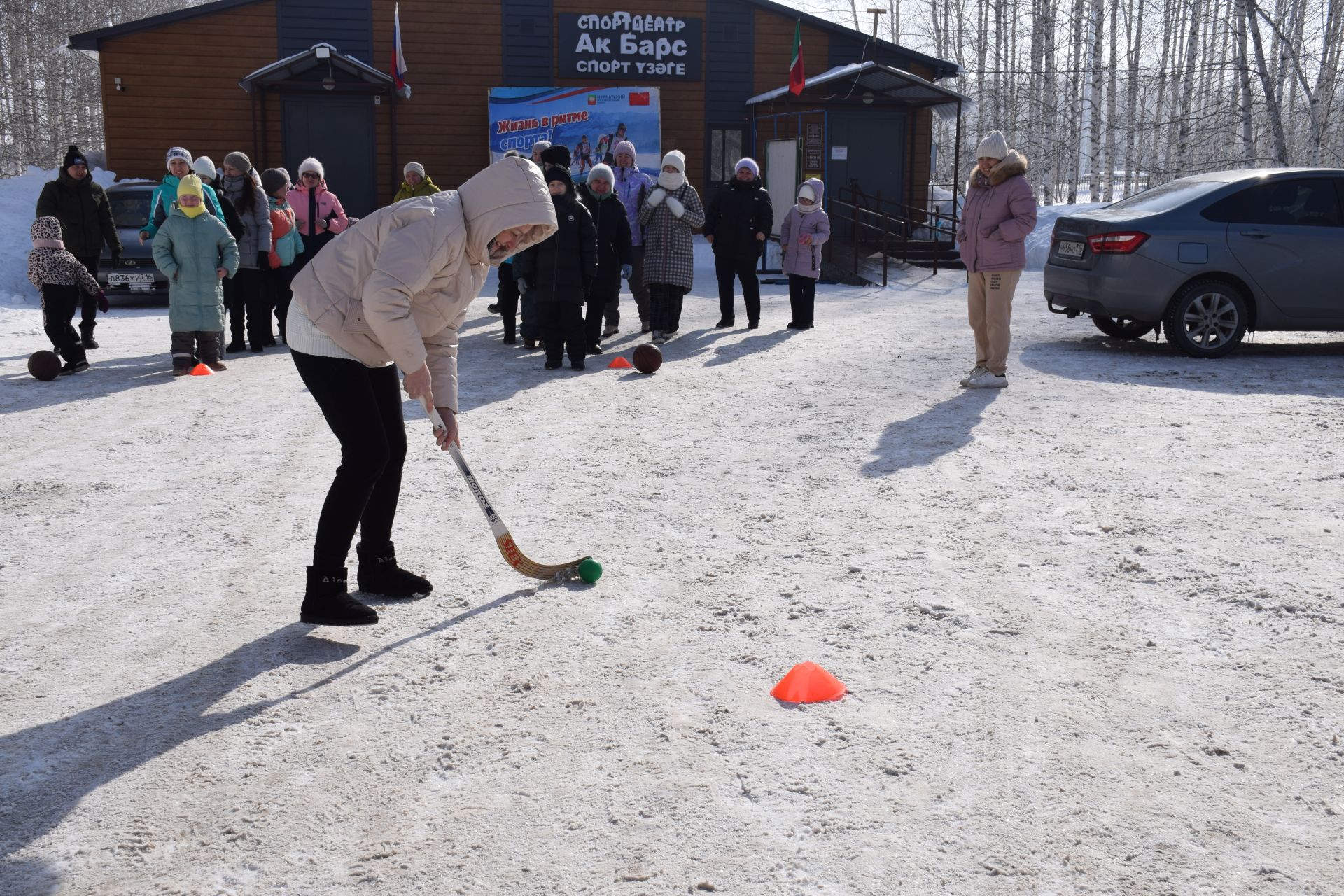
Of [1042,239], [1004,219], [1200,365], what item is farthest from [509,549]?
[1042,239]

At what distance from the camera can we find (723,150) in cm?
2573

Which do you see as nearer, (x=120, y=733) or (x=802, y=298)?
(x=120, y=733)

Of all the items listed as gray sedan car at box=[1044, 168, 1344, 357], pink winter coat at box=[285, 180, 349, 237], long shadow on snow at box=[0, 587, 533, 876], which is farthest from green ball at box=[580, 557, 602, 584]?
pink winter coat at box=[285, 180, 349, 237]

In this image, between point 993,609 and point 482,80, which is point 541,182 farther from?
point 482,80

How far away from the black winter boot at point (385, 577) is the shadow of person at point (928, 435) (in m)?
2.85

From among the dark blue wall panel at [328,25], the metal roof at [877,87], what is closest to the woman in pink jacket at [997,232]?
the metal roof at [877,87]

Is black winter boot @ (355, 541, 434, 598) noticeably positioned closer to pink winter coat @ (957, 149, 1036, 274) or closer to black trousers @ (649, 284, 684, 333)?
pink winter coat @ (957, 149, 1036, 274)

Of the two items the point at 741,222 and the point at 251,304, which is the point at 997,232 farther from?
the point at 251,304

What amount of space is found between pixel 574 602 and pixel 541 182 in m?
1.62

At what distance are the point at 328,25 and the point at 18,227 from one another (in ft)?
26.0

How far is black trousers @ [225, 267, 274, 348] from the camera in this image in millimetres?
11055

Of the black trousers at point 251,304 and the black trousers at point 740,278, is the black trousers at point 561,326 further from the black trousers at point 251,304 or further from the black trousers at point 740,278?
the black trousers at point 251,304

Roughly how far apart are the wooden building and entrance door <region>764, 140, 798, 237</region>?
288 mm

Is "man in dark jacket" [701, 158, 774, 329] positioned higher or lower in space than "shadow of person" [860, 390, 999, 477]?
higher
